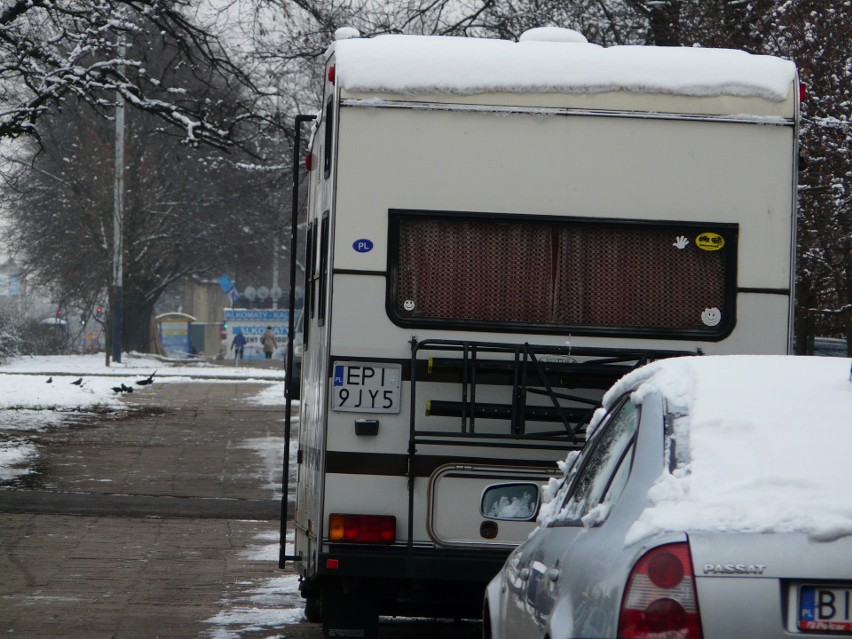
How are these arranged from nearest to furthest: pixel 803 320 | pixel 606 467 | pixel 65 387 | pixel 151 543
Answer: pixel 606 467 < pixel 151 543 < pixel 803 320 < pixel 65 387

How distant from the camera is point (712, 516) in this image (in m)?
3.32

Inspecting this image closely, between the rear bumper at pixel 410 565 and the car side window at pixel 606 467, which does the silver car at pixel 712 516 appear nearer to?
the car side window at pixel 606 467

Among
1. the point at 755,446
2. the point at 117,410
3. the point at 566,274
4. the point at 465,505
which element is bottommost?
the point at 117,410

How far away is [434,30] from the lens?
20.5 meters

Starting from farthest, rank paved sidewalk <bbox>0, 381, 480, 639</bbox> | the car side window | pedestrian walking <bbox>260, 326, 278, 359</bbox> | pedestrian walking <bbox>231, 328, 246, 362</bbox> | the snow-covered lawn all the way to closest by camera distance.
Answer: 1. pedestrian walking <bbox>231, 328, 246, 362</bbox>
2. pedestrian walking <bbox>260, 326, 278, 359</bbox>
3. the snow-covered lawn
4. paved sidewalk <bbox>0, 381, 480, 639</bbox>
5. the car side window

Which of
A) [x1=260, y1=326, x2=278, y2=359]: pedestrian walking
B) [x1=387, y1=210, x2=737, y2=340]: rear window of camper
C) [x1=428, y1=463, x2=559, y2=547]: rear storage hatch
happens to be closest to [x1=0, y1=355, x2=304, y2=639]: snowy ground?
[x1=428, y1=463, x2=559, y2=547]: rear storage hatch

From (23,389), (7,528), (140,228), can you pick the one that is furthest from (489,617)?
(140,228)

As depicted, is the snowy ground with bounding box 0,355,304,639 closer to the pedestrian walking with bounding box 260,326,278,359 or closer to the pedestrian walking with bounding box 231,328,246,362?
the pedestrian walking with bounding box 231,328,246,362

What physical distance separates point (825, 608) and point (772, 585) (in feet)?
0.47

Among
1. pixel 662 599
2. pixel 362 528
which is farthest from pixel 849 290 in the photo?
pixel 662 599

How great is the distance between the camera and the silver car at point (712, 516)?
323 cm

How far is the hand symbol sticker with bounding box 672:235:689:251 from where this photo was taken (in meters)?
6.68

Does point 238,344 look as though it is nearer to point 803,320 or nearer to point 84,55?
point 84,55

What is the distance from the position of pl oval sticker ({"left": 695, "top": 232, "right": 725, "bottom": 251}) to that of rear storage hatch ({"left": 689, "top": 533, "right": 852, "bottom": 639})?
3.54 meters
